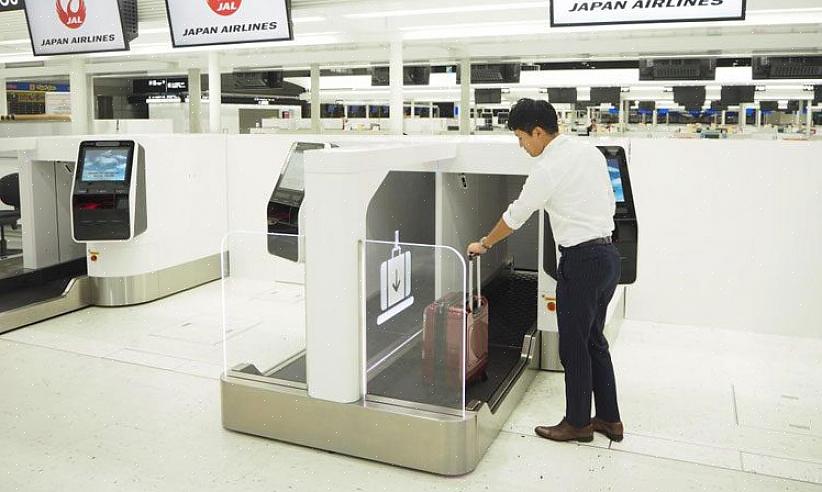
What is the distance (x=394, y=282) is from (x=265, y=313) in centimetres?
81

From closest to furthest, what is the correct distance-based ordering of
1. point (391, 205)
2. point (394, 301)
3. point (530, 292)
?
point (394, 301), point (391, 205), point (530, 292)

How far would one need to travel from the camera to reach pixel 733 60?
10.3 metres

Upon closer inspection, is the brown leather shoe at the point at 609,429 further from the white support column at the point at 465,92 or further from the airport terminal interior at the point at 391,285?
the white support column at the point at 465,92

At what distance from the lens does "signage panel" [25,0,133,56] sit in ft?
20.9

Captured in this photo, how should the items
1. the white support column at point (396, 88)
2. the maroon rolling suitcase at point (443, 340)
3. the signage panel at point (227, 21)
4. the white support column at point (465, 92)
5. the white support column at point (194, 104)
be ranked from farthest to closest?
the white support column at point (194, 104) → the white support column at point (465, 92) → the white support column at point (396, 88) → the signage panel at point (227, 21) → the maroon rolling suitcase at point (443, 340)

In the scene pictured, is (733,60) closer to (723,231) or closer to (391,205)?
(723,231)

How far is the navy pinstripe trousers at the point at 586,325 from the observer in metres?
3.35

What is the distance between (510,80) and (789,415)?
6.67 metres

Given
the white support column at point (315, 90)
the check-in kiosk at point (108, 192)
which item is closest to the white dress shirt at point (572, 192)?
the check-in kiosk at point (108, 192)

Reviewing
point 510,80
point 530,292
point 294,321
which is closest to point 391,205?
point 294,321

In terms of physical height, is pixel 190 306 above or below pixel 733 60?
below

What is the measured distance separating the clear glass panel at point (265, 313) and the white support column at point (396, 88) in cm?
350

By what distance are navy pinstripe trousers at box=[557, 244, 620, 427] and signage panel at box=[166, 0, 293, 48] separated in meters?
3.19

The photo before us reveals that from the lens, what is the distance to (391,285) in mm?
3396
